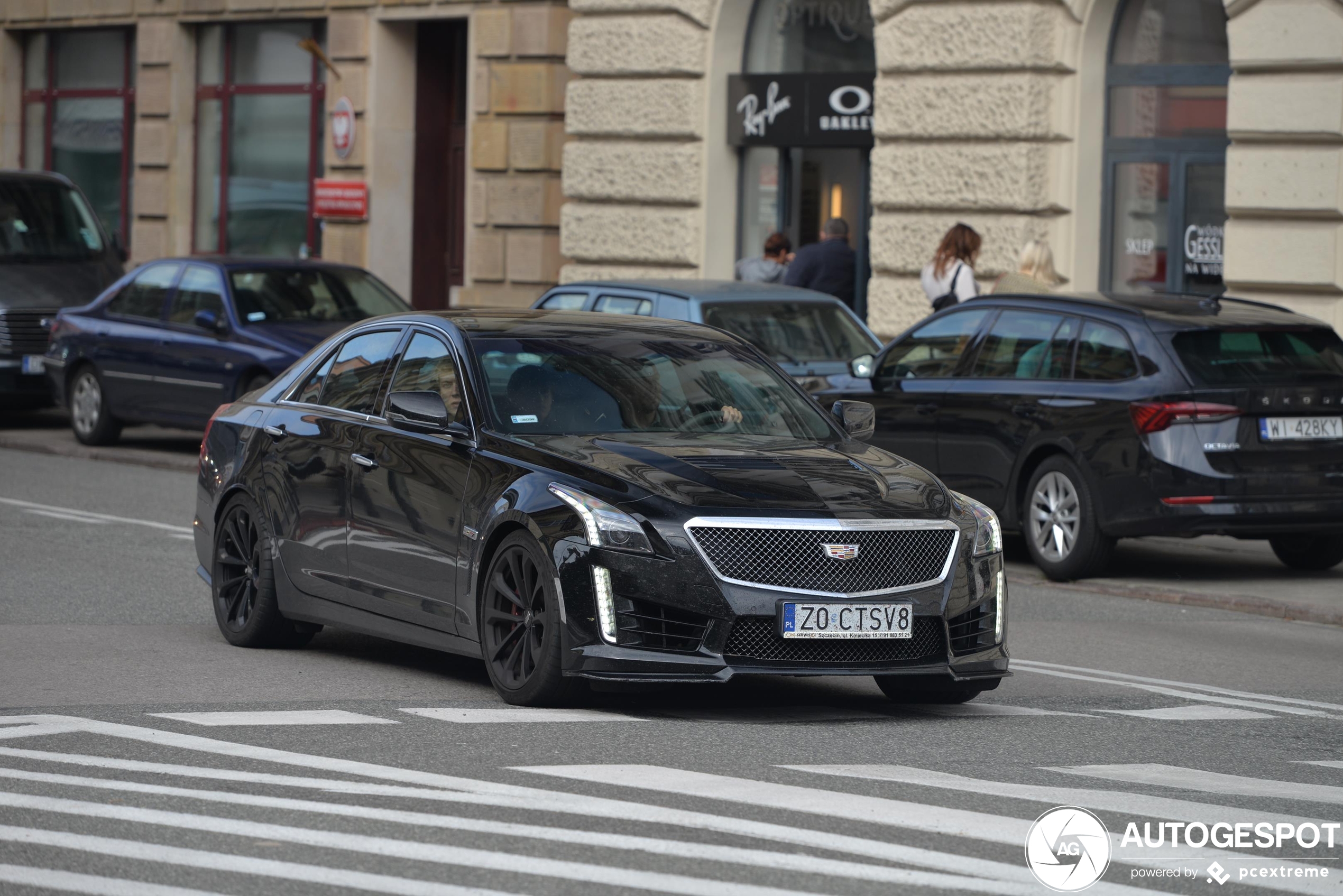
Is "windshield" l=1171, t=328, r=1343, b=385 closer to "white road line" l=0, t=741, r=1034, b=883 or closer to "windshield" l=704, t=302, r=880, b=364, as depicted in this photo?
"windshield" l=704, t=302, r=880, b=364

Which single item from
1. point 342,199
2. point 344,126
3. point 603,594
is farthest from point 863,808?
point 344,126

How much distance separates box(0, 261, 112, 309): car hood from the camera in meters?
21.9

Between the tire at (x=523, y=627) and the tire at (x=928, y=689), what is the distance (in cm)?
117

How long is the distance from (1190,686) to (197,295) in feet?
39.6

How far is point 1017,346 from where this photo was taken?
44.3 ft

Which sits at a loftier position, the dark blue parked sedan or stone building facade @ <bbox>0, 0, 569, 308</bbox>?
stone building facade @ <bbox>0, 0, 569, 308</bbox>

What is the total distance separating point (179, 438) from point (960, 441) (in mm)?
10112

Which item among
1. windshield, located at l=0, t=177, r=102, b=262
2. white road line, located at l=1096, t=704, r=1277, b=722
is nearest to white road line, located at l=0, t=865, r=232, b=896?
white road line, located at l=1096, t=704, r=1277, b=722

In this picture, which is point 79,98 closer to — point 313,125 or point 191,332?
point 313,125

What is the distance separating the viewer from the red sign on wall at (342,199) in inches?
1011

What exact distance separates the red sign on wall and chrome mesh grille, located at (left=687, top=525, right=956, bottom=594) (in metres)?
18.8

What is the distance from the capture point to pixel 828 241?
20156 mm

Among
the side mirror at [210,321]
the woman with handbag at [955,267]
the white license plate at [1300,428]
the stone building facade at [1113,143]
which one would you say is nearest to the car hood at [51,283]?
the side mirror at [210,321]

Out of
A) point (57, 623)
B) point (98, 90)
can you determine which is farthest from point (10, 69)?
point (57, 623)
